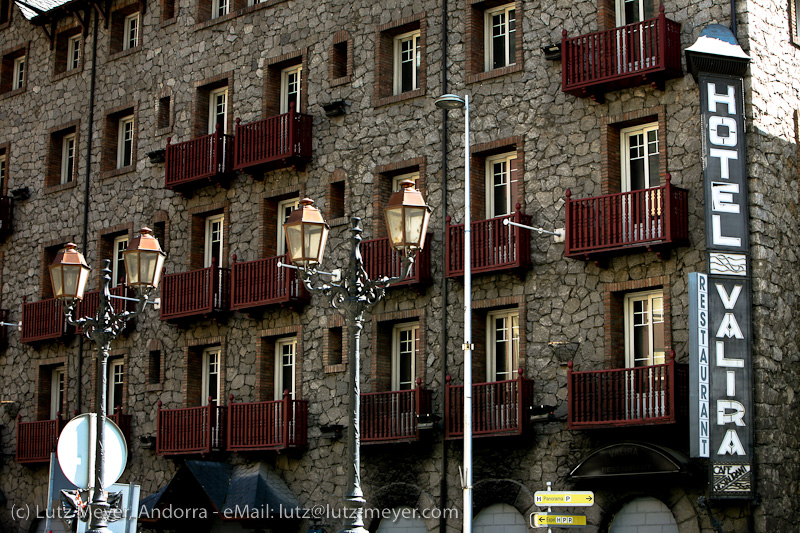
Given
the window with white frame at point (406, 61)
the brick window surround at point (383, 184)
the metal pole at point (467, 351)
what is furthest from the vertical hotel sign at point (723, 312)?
the window with white frame at point (406, 61)

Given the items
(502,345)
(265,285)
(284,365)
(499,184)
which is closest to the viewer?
(502,345)

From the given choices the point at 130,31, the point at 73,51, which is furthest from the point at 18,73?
the point at 130,31

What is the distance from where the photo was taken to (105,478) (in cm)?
1659

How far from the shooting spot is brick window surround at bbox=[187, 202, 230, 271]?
33250mm

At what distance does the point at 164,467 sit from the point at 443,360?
9.11 meters

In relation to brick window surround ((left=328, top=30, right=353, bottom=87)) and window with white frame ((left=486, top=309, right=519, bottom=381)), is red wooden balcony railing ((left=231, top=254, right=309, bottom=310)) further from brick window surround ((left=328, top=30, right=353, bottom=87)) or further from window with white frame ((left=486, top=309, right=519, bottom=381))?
window with white frame ((left=486, top=309, right=519, bottom=381))

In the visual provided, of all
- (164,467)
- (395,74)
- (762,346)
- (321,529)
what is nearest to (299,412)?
(321,529)

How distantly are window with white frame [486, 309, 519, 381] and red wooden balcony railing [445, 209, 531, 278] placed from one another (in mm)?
1228

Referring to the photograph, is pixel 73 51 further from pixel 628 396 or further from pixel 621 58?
pixel 628 396

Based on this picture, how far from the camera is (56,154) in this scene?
1544 inches

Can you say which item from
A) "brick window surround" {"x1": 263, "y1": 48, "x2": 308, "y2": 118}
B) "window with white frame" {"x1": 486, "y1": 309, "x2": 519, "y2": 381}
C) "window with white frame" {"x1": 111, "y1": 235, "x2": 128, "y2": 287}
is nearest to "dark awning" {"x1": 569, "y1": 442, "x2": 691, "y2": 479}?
"window with white frame" {"x1": 486, "y1": 309, "x2": 519, "y2": 381}

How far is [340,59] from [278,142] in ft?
8.02

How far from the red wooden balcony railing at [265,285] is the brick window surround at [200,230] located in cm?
177

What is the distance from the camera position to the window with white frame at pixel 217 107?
113 ft
